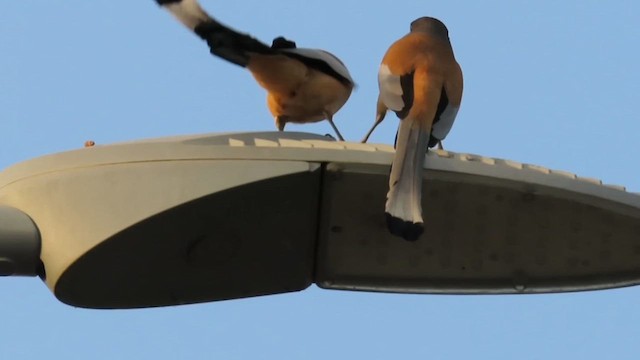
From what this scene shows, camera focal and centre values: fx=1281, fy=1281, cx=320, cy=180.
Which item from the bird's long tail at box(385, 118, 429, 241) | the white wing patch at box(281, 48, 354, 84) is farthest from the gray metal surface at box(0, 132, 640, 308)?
the white wing patch at box(281, 48, 354, 84)

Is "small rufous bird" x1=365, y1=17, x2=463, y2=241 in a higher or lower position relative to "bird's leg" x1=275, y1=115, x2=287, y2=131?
lower

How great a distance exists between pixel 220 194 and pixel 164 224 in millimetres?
121

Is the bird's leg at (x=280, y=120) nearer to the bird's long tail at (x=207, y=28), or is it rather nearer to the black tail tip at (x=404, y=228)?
the bird's long tail at (x=207, y=28)

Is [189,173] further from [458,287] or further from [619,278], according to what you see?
[619,278]

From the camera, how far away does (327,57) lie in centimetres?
364

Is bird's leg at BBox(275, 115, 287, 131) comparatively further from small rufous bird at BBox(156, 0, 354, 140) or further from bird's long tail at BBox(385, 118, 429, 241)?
bird's long tail at BBox(385, 118, 429, 241)

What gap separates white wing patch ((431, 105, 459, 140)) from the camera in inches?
113

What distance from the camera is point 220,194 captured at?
93.5 inches

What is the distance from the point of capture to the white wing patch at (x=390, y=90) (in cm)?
291

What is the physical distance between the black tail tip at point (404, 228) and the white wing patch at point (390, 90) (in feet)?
1.59

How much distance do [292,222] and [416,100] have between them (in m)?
0.48

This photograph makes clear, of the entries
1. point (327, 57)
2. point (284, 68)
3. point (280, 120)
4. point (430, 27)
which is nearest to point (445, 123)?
point (430, 27)

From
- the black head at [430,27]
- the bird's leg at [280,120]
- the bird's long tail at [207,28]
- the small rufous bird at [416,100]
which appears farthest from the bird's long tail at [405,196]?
the bird's leg at [280,120]

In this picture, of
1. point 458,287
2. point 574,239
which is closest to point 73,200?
point 458,287
